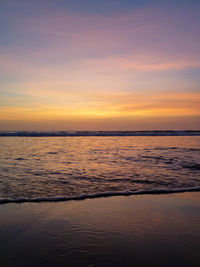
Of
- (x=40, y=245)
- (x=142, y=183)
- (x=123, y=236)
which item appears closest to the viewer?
(x=40, y=245)

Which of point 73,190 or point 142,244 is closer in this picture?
point 142,244

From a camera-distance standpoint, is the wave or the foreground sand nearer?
the foreground sand

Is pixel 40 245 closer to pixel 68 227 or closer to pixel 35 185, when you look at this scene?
pixel 68 227

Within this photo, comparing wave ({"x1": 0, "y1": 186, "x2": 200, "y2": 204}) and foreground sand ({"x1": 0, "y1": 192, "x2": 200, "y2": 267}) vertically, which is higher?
wave ({"x1": 0, "y1": 186, "x2": 200, "y2": 204})

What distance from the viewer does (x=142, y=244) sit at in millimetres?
3102

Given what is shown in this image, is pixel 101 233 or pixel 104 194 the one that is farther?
pixel 104 194

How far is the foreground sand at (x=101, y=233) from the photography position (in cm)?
274

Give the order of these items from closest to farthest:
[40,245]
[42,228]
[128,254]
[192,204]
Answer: [128,254], [40,245], [42,228], [192,204]

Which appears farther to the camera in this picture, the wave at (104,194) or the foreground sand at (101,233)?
the wave at (104,194)

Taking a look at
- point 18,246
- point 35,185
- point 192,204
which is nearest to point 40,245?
point 18,246

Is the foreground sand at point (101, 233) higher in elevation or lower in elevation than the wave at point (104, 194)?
lower

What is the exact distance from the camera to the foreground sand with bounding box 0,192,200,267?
274cm

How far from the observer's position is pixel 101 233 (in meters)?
3.41

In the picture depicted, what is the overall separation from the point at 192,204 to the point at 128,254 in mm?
2643
